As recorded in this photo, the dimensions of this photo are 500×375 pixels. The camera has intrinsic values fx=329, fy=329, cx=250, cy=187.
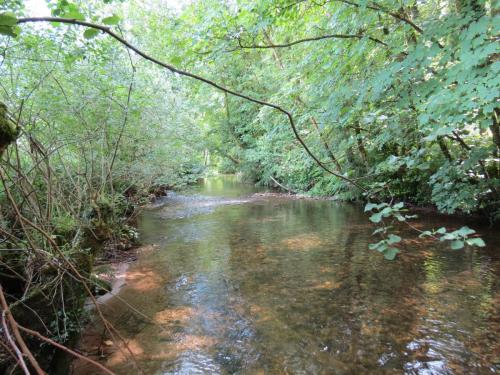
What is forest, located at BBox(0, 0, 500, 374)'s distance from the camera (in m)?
2.38

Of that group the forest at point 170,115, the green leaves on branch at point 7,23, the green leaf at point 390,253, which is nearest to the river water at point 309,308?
the forest at point 170,115

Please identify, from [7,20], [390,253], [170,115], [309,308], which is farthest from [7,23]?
[170,115]

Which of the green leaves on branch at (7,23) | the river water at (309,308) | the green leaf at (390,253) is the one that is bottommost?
the river water at (309,308)

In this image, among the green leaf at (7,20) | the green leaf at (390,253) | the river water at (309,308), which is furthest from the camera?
the river water at (309,308)

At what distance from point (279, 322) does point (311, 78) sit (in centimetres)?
523

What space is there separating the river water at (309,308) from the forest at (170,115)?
13.3 inches

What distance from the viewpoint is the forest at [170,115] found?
2.38 meters

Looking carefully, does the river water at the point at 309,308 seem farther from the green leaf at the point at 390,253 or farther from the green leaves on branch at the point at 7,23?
the green leaves on branch at the point at 7,23

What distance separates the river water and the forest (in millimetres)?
338

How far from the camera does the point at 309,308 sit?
476 cm

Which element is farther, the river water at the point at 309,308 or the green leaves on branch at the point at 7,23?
the river water at the point at 309,308

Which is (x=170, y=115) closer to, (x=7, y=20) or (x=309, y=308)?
(x=309, y=308)

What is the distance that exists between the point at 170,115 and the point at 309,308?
23.1 ft

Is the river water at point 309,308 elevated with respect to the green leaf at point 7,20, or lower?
lower
